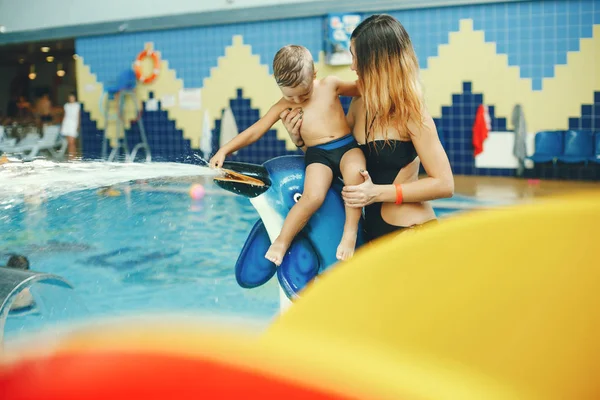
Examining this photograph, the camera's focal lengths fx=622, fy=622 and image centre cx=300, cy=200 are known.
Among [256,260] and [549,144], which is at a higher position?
[549,144]

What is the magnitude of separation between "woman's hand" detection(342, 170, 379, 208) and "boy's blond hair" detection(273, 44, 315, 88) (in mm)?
392

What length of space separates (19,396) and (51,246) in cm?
677

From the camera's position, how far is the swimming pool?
5.22 m

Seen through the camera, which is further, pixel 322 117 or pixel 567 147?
pixel 567 147

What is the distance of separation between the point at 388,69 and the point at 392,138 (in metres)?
0.23

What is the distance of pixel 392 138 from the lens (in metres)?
2.01

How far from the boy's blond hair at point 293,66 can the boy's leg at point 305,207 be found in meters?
0.29

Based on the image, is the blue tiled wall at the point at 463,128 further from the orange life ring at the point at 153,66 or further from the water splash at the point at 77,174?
the water splash at the point at 77,174

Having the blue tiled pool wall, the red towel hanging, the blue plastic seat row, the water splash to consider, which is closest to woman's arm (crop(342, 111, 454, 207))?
the water splash

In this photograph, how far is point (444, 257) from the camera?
21.5 inches

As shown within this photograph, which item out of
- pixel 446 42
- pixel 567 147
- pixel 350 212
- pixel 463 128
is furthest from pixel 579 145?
pixel 350 212

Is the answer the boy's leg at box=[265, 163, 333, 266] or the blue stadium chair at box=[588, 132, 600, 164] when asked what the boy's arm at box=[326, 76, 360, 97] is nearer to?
the boy's leg at box=[265, 163, 333, 266]

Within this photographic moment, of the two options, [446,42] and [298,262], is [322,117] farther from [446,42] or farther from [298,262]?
[446,42]

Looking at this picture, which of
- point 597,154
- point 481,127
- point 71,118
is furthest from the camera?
point 71,118
